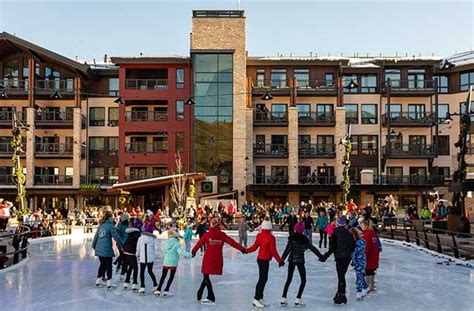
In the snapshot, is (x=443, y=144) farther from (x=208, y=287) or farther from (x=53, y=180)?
(x=208, y=287)

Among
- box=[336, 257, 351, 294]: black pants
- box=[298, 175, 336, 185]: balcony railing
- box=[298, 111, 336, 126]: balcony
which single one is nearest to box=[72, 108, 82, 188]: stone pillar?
box=[298, 175, 336, 185]: balcony railing

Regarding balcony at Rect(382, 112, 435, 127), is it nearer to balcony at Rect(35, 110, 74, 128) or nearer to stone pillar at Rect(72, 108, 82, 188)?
stone pillar at Rect(72, 108, 82, 188)

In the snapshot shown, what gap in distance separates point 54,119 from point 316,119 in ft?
73.2

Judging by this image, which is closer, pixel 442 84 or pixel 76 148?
pixel 76 148

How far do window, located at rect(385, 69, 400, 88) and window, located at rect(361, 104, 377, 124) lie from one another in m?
2.46

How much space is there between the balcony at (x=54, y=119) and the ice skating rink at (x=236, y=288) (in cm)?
3187

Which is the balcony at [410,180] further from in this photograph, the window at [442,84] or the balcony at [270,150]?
the window at [442,84]

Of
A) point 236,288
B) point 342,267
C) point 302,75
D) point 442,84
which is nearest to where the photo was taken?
point 342,267

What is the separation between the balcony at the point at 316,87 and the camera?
4747 centimetres

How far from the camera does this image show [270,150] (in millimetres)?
47375

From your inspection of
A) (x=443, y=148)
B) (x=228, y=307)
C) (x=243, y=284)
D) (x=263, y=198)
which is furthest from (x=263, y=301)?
(x=443, y=148)

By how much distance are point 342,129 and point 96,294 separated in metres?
38.5

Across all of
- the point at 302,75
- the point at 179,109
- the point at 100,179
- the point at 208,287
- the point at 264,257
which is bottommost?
the point at 208,287

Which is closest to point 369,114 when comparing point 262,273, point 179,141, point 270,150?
point 270,150
